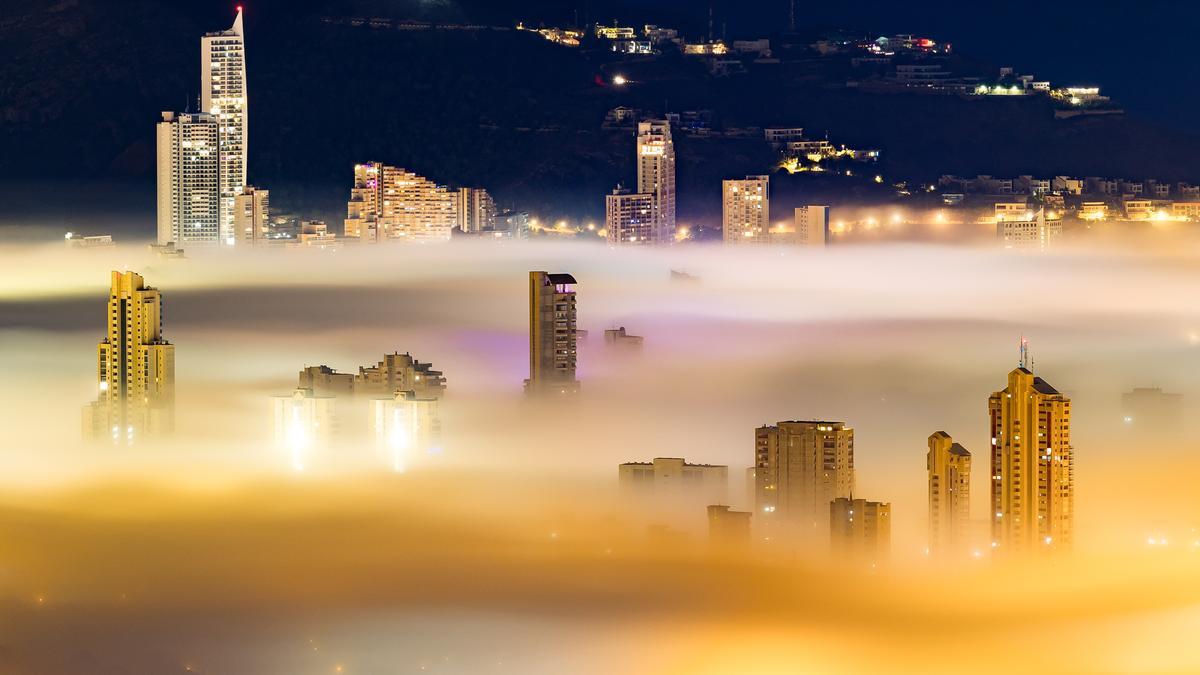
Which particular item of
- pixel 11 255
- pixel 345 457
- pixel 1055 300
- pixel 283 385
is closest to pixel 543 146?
pixel 11 255

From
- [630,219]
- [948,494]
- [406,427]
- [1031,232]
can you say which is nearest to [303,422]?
[406,427]

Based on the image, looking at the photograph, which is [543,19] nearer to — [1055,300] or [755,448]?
[1055,300]

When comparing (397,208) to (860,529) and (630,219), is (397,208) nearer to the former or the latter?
(630,219)

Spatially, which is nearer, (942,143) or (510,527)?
(510,527)

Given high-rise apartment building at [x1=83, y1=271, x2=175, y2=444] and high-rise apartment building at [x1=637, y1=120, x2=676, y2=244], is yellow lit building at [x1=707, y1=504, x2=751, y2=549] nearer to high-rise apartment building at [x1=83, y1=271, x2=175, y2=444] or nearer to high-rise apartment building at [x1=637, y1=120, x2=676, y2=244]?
high-rise apartment building at [x1=83, y1=271, x2=175, y2=444]

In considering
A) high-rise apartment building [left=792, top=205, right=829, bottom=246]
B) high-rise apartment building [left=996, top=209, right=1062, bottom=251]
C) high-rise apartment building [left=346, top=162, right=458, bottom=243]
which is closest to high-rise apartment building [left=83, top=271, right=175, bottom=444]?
high-rise apartment building [left=346, top=162, right=458, bottom=243]
